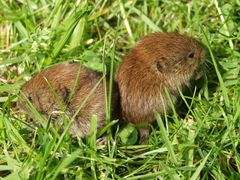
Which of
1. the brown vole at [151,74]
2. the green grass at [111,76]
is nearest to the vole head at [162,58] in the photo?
the brown vole at [151,74]

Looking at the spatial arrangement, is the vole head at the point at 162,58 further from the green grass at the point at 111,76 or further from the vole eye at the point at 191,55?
the green grass at the point at 111,76

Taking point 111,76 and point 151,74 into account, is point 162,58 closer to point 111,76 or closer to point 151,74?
point 151,74

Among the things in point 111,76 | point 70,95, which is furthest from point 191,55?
point 70,95

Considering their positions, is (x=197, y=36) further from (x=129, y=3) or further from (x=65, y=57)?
(x=65, y=57)

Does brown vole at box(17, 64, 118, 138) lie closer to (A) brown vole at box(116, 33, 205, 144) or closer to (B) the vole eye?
(A) brown vole at box(116, 33, 205, 144)

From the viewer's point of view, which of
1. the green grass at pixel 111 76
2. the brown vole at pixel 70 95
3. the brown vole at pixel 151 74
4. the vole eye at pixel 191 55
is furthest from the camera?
the vole eye at pixel 191 55

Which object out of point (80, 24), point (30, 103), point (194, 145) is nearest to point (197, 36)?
point (80, 24)
